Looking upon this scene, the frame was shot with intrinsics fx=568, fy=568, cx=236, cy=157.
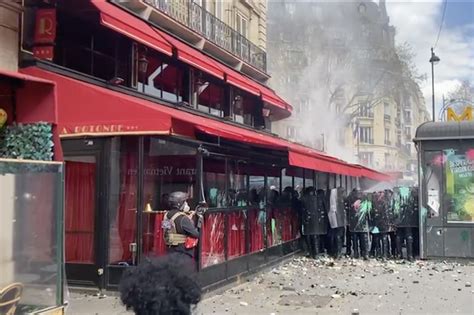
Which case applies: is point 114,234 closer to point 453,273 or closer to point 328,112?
point 453,273

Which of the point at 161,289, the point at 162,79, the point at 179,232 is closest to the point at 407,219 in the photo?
the point at 162,79

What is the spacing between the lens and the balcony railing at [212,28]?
13750 millimetres

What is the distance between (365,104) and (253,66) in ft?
103

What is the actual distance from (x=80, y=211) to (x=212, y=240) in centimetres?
208

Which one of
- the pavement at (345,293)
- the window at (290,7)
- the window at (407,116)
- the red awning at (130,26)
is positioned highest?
the window at (290,7)

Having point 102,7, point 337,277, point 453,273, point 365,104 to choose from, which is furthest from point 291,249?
point 365,104

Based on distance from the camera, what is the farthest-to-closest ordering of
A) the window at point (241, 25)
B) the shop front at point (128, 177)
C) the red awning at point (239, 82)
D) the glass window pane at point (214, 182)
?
1. the window at point (241, 25)
2. the red awning at point (239, 82)
3. the glass window pane at point (214, 182)
4. the shop front at point (128, 177)

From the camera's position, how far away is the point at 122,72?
1081 cm

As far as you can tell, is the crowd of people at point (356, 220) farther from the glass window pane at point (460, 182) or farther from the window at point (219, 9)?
the window at point (219, 9)

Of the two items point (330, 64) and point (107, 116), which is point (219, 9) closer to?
point (107, 116)

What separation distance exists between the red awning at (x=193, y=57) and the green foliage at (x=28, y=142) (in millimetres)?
6615

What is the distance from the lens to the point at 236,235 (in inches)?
390

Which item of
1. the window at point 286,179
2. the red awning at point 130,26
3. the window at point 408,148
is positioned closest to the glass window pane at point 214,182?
the red awning at point 130,26

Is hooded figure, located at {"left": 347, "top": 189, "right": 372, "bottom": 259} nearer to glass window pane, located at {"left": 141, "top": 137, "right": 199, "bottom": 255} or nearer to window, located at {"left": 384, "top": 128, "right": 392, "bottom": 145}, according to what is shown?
glass window pane, located at {"left": 141, "top": 137, "right": 199, "bottom": 255}
